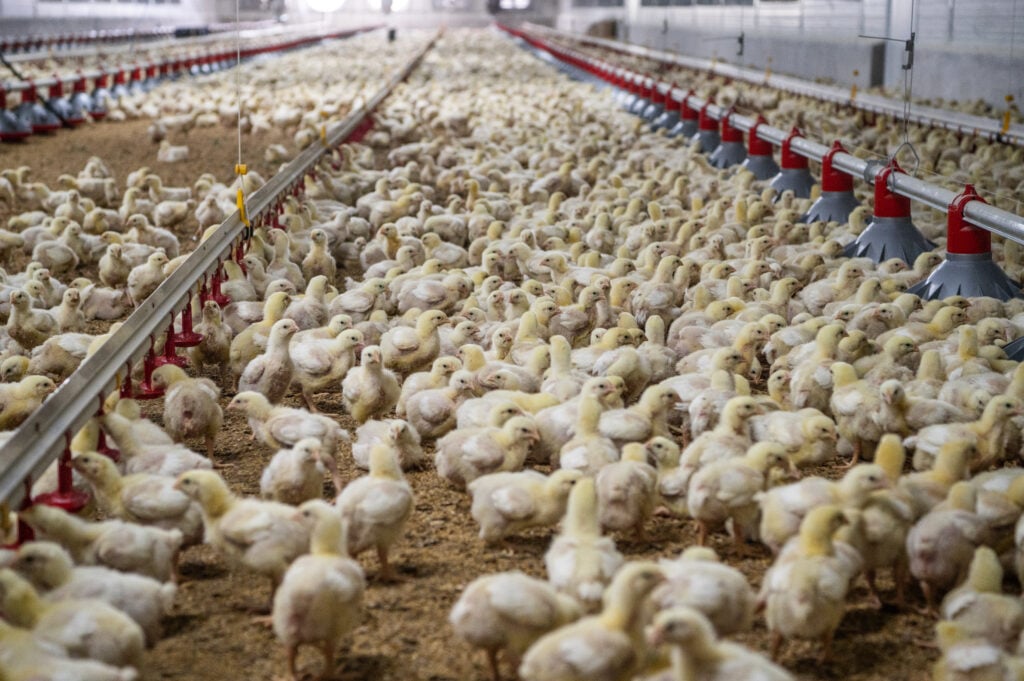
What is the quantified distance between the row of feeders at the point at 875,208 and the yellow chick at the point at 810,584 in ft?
8.39

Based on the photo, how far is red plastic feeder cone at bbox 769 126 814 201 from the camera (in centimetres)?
1006

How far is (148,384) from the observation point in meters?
5.04

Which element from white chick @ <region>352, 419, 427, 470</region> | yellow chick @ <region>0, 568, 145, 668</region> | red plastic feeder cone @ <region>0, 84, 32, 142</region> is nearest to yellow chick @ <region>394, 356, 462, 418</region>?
white chick @ <region>352, 419, 427, 470</region>

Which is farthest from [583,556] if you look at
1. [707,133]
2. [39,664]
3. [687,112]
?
[687,112]

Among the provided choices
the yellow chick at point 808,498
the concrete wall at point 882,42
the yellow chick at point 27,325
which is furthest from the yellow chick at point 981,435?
the concrete wall at point 882,42

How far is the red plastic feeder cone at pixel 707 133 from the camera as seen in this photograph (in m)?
13.3

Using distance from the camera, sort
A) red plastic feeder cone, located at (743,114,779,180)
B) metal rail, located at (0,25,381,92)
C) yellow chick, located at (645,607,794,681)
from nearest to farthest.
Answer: yellow chick, located at (645,607,794,681)
red plastic feeder cone, located at (743,114,779,180)
metal rail, located at (0,25,381,92)

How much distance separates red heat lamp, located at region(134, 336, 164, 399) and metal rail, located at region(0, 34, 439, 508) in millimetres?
118

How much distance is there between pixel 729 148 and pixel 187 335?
783 centimetres

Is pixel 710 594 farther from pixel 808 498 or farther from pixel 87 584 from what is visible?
pixel 87 584

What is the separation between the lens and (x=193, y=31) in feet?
151

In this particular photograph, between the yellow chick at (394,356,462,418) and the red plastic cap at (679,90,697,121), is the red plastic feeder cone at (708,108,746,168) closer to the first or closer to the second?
the red plastic cap at (679,90,697,121)

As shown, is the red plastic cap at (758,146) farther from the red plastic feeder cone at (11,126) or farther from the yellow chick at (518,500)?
the red plastic feeder cone at (11,126)

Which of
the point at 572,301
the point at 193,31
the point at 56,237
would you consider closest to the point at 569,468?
the point at 572,301
